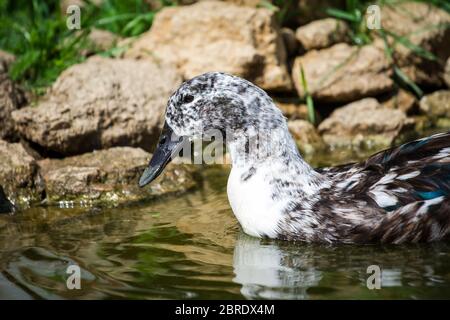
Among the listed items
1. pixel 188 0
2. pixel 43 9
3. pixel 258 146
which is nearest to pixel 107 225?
pixel 258 146

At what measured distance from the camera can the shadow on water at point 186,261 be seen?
15.0ft

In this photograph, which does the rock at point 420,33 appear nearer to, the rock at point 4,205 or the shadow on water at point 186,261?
the shadow on water at point 186,261

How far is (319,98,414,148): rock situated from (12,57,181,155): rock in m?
1.55

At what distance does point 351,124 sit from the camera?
27.6ft

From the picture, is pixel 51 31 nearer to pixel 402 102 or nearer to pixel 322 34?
pixel 322 34

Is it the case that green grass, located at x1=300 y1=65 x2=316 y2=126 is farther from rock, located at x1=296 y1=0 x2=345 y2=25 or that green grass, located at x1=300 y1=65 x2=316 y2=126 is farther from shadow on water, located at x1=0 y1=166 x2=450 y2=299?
shadow on water, located at x1=0 y1=166 x2=450 y2=299

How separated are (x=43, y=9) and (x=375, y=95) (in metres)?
3.87

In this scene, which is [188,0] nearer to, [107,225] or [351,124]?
[351,124]

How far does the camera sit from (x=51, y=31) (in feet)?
29.1

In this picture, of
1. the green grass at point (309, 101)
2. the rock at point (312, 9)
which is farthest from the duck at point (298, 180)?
the rock at point (312, 9)

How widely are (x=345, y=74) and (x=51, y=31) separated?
2963 millimetres

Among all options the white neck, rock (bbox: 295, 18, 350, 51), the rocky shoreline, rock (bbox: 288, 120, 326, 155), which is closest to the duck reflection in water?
the white neck

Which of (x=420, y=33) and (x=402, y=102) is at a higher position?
(x=420, y=33)

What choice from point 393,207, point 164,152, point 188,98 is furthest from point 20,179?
point 393,207
